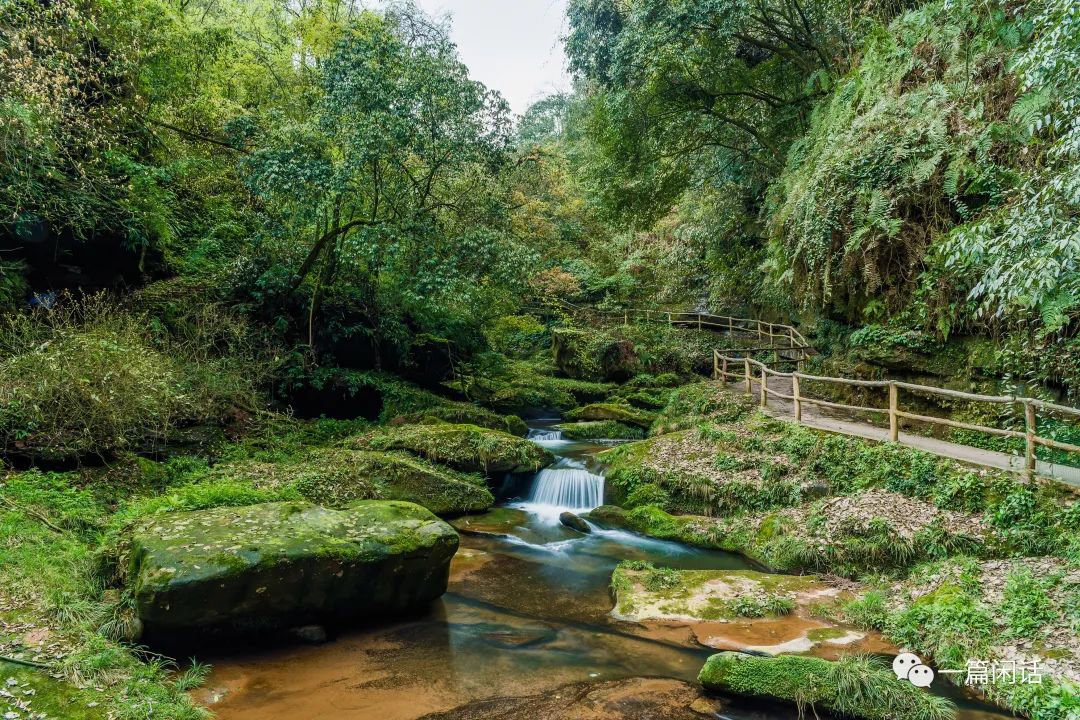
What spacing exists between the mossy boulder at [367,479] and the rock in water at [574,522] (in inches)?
53.0

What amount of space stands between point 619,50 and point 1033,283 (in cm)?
1113

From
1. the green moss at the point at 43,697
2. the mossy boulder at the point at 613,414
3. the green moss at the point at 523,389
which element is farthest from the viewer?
the green moss at the point at 523,389

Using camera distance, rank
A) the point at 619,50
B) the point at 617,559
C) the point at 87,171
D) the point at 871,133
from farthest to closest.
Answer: the point at 619,50 < the point at 871,133 < the point at 87,171 < the point at 617,559

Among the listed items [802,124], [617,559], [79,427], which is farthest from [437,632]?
[802,124]

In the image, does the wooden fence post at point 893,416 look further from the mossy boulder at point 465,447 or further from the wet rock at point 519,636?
the mossy boulder at point 465,447

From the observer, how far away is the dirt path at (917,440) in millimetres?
6867

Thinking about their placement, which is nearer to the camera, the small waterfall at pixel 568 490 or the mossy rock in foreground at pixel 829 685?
the mossy rock in foreground at pixel 829 685

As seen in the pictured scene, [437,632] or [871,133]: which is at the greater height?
[871,133]

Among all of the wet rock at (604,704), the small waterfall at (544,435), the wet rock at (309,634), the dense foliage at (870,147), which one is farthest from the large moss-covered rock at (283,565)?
the small waterfall at (544,435)

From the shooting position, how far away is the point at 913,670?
5203 millimetres

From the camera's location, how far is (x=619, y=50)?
556 inches

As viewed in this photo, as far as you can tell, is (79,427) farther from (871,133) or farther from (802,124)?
(802,124)

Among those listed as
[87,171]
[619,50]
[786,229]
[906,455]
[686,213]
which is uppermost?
[619,50]

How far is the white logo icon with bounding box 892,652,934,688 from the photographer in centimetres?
507
